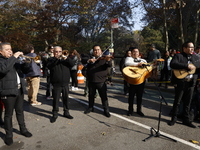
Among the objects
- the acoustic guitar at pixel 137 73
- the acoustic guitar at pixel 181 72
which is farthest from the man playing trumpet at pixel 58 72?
the acoustic guitar at pixel 181 72

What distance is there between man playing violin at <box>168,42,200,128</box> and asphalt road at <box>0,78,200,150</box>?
331 millimetres

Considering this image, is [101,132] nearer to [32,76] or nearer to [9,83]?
[9,83]

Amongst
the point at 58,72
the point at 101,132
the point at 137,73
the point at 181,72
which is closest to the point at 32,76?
the point at 58,72

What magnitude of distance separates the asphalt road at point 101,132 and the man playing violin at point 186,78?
1.09ft

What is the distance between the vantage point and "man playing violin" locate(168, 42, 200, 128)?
12.9ft

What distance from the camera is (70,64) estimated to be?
4.43 meters

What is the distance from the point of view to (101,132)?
389 centimetres

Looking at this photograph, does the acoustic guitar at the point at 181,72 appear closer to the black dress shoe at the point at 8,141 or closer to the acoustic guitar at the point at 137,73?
the acoustic guitar at the point at 137,73

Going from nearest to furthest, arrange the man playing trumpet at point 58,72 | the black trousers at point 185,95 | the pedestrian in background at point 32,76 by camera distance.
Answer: the black trousers at point 185,95, the man playing trumpet at point 58,72, the pedestrian in background at point 32,76

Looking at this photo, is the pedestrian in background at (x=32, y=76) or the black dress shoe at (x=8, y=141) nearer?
the black dress shoe at (x=8, y=141)

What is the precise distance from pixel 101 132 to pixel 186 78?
238 cm

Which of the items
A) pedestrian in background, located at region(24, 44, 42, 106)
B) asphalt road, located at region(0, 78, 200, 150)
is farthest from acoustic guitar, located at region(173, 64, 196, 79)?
pedestrian in background, located at region(24, 44, 42, 106)

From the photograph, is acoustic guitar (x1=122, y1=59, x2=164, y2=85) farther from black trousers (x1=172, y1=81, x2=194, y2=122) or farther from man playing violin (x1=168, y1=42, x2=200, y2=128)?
black trousers (x1=172, y1=81, x2=194, y2=122)

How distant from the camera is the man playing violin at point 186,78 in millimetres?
3940
